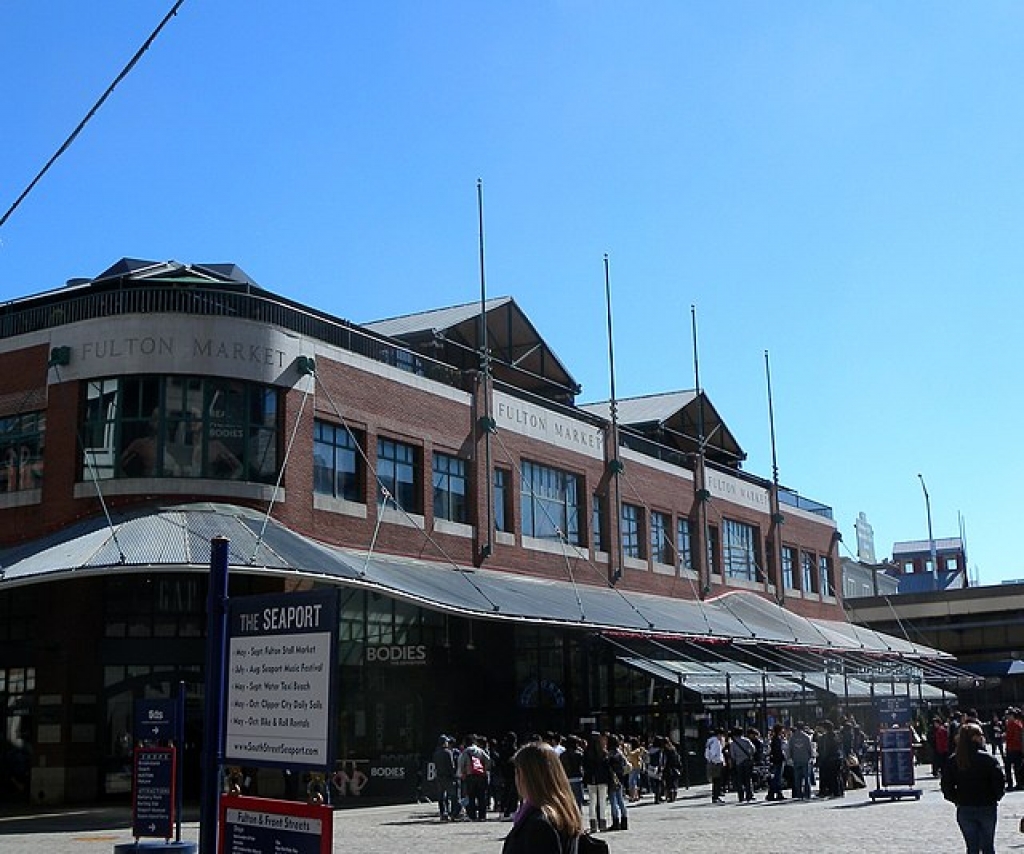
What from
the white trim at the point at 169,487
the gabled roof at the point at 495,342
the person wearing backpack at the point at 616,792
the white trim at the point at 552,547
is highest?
the gabled roof at the point at 495,342

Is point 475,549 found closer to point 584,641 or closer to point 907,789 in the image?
point 584,641

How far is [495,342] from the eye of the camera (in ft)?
150

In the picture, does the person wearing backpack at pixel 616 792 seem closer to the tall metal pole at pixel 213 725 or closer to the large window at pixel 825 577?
the tall metal pole at pixel 213 725

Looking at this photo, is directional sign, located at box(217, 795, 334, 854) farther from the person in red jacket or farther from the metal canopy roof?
the person in red jacket

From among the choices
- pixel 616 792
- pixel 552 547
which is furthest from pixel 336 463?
pixel 616 792

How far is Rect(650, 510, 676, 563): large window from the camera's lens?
156 feet

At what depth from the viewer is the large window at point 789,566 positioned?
59.5 metres

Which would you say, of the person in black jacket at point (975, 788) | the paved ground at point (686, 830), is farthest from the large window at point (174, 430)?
the person in black jacket at point (975, 788)

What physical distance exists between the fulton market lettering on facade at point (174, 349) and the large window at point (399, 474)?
189 inches

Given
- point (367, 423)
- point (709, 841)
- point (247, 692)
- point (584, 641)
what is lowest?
point (709, 841)

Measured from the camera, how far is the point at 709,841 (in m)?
19.6

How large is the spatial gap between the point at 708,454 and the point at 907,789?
31907 mm

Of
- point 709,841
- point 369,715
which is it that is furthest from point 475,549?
point 709,841

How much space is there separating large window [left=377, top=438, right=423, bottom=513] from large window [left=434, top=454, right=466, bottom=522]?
2.83 ft
